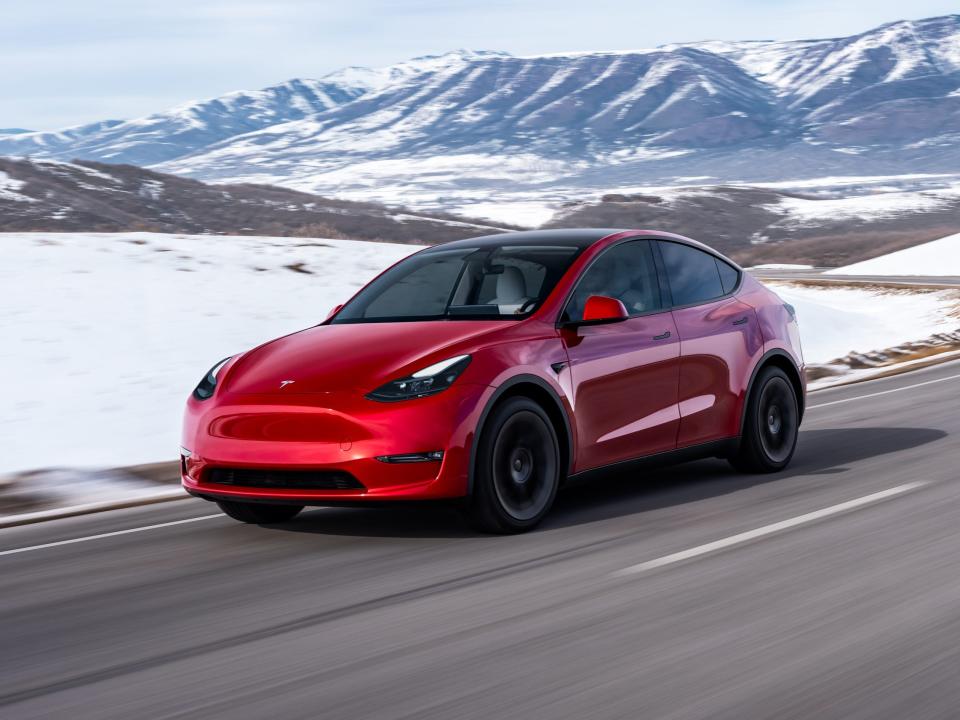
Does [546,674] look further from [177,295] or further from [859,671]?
[177,295]

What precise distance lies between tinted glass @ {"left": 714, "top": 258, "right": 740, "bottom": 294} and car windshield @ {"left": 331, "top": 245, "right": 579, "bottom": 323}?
1428 millimetres

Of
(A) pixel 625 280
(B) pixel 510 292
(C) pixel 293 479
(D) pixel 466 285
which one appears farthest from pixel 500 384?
(A) pixel 625 280

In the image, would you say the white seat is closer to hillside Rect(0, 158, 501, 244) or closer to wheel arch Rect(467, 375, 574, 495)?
wheel arch Rect(467, 375, 574, 495)

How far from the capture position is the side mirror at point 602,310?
7223 millimetres

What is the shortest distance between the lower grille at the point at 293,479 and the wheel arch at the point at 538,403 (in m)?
0.58

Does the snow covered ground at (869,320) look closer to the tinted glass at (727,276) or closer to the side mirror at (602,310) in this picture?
the tinted glass at (727,276)

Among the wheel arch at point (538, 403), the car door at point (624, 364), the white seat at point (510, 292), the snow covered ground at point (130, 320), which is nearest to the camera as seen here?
the wheel arch at point (538, 403)

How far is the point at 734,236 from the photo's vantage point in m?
126

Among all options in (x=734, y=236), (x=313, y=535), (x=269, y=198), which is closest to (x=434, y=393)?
(x=313, y=535)

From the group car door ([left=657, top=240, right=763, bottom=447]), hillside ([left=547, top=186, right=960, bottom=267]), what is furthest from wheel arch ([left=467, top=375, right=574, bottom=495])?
hillside ([left=547, top=186, right=960, bottom=267])

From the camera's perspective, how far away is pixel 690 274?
8.43m

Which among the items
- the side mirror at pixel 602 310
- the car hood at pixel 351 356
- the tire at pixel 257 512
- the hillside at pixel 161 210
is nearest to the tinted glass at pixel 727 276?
the side mirror at pixel 602 310

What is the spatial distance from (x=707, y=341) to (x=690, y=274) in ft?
1.54

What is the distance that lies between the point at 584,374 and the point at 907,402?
21.7 feet
